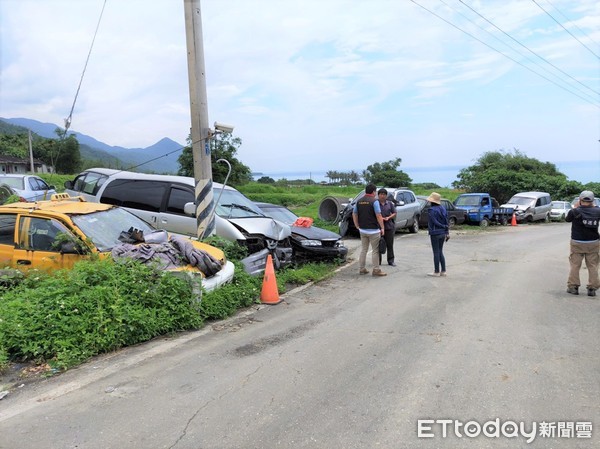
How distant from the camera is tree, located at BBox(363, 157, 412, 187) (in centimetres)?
4650

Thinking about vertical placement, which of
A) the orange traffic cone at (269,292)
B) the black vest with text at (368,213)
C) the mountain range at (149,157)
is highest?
the mountain range at (149,157)

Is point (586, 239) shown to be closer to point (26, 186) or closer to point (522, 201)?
point (26, 186)

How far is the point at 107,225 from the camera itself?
6.79m

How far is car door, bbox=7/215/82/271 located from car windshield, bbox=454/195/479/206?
22360 mm

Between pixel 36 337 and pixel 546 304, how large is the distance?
7.00m

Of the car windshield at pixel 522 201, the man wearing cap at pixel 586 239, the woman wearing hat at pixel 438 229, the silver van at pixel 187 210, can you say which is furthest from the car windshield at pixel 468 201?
the silver van at pixel 187 210

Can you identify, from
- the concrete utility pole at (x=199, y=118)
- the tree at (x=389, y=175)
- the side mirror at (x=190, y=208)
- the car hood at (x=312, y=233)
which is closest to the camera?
the concrete utility pole at (x=199, y=118)

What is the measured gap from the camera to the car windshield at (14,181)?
15.5 metres

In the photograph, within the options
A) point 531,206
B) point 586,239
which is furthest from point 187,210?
point 531,206

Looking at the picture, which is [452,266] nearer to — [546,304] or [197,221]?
[546,304]

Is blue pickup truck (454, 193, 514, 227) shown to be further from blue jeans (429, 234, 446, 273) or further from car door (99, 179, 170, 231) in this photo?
car door (99, 179, 170, 231)

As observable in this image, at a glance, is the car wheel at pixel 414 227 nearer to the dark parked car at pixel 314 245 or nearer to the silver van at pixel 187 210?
the dark parked car at pixel 314 245

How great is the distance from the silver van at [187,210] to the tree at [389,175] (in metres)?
37.8

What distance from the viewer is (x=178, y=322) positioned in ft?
18.8
